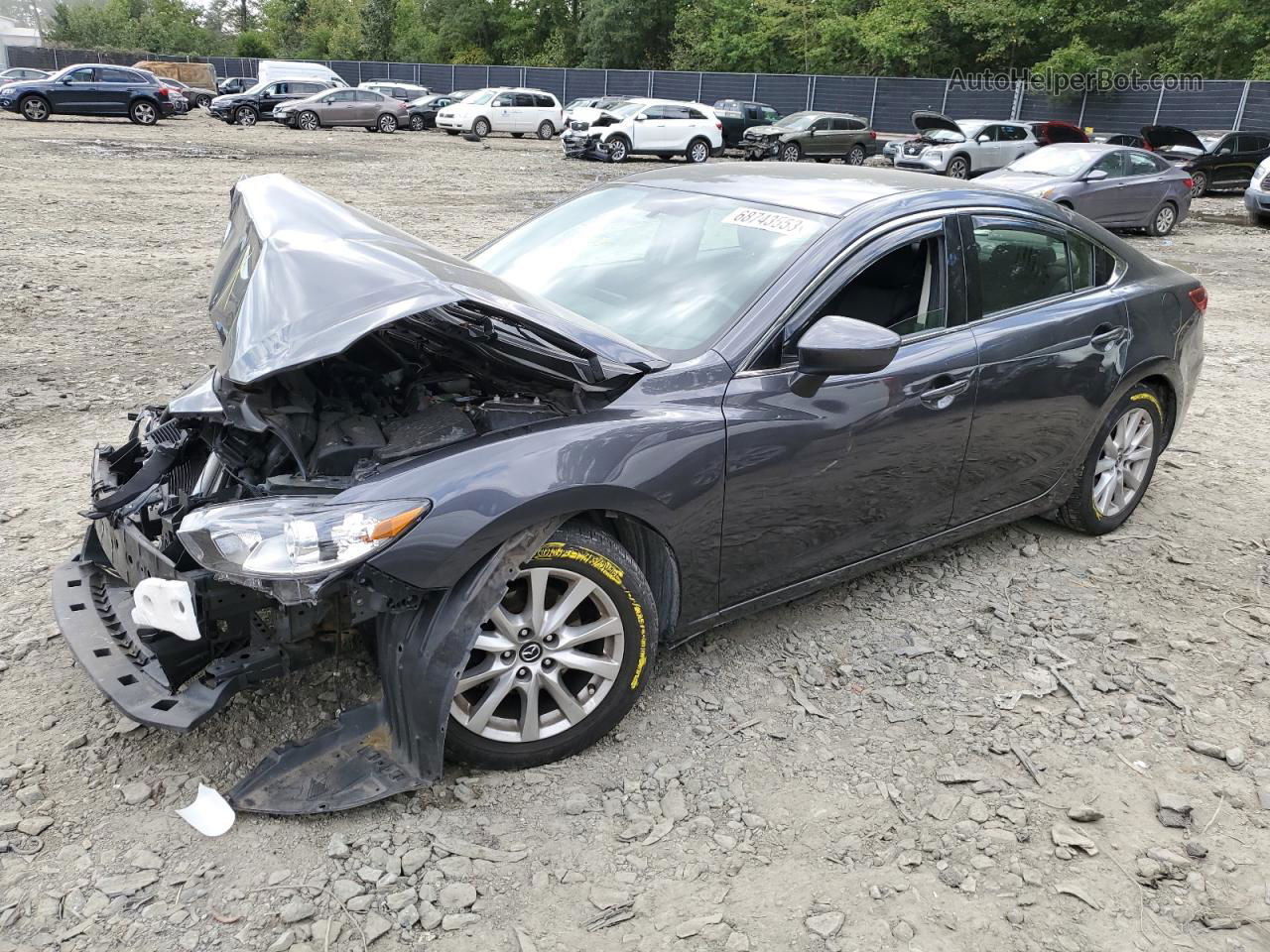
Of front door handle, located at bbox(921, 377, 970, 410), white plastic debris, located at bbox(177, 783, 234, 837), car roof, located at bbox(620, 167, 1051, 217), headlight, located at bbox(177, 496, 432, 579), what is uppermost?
car roof, located at bbox(620, 167, 1051, 217)

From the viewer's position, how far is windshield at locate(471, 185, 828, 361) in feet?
10.9

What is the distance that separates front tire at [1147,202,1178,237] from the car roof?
13447mm

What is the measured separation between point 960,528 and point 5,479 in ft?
14.3

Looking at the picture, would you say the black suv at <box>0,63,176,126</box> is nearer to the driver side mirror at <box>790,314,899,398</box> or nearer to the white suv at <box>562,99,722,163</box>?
the white suv at <box>562,99,722,163</box>

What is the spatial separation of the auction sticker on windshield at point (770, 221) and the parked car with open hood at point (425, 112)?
3337 centimetres

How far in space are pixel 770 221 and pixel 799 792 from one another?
194 centimetres

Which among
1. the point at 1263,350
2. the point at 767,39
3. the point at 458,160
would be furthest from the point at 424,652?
the point at 767,39

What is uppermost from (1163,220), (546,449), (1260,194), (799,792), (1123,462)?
(546,449)

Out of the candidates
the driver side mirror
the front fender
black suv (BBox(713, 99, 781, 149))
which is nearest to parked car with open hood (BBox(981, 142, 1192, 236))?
the driver side mirror

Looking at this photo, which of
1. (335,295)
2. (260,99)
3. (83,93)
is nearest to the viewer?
(335,295)

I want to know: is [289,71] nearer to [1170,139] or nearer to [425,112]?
[425,112]

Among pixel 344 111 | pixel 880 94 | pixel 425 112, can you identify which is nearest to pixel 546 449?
pixel 344 111

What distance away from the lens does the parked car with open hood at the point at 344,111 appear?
3144 cm

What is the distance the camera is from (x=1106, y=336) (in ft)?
13.8
